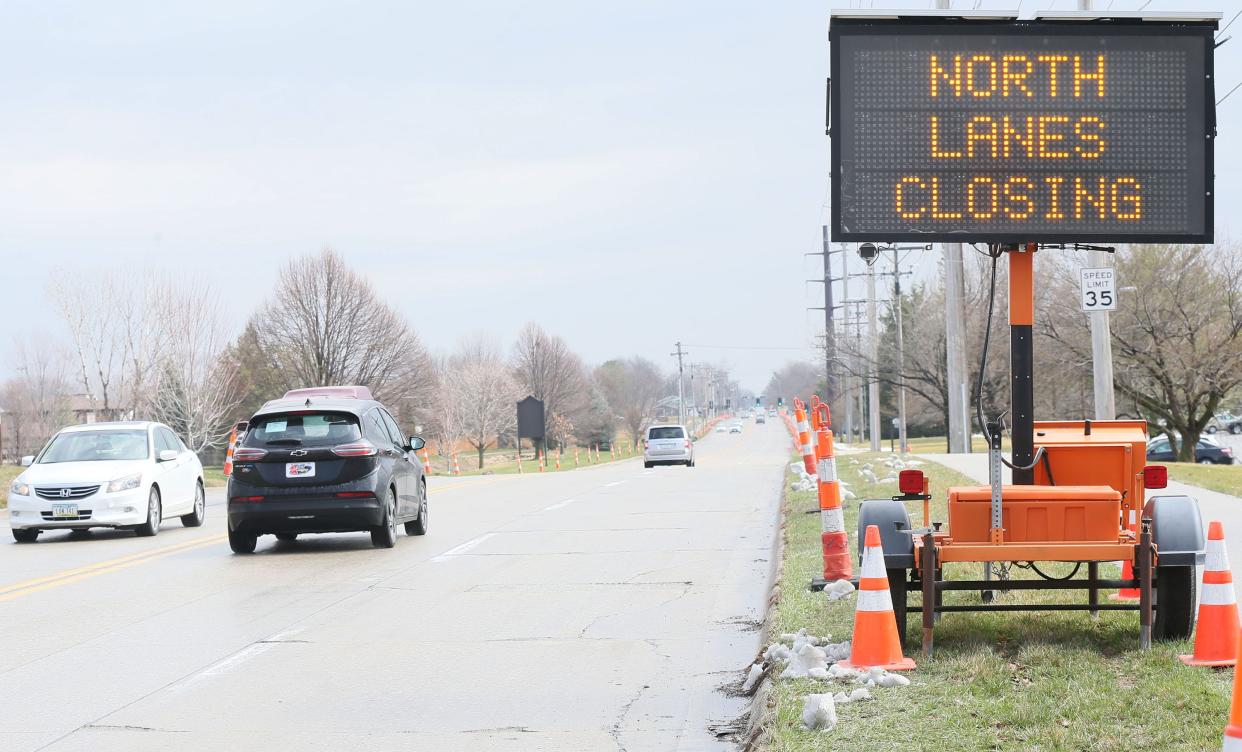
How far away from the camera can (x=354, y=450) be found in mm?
15133

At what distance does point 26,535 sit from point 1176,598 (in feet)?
51.1

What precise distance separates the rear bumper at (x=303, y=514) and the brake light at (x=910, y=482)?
28.4 ft

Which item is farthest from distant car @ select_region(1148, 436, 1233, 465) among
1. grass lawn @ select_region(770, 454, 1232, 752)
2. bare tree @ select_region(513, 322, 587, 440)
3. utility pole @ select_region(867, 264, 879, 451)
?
bare tree @ select_region(513, 322, 587, 440)

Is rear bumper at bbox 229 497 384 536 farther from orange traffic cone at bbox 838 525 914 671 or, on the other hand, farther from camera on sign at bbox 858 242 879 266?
orange traffic cone at bbox 838 525 914 671

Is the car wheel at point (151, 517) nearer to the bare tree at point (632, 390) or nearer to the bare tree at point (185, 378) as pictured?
the bare tree at point (185, 378)

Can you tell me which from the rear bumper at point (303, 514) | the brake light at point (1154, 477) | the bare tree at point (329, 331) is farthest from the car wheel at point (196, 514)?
the bare tree at point (329, 331)

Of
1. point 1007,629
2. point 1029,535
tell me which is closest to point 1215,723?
point 1029,535

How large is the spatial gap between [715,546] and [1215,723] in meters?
9.93

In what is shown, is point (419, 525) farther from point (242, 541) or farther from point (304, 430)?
point (304, 430)

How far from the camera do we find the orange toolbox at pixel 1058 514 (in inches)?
290

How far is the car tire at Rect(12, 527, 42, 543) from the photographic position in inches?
712

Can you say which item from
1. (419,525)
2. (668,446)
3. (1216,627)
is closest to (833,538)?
(1216,627)

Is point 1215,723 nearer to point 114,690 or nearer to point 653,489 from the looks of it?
point 114,690

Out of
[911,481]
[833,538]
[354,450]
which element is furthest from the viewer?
[354,450]
